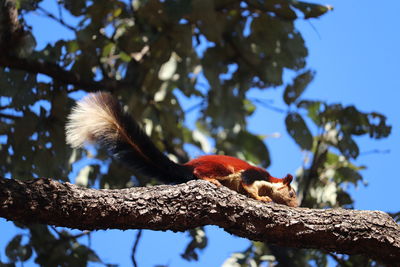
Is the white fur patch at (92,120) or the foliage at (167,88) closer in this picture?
the white fur patch at (92,120)

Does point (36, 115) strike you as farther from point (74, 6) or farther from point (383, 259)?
point (383, 259)

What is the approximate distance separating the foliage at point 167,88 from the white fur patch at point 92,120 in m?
1.22

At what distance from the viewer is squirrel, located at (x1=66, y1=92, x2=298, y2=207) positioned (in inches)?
145

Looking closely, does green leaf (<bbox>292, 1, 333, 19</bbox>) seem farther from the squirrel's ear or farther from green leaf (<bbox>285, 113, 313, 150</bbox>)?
the squirrel's ear

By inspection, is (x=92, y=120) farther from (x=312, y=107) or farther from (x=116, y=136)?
(x=312, y=107)

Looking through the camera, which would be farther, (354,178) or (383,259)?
(354,178)

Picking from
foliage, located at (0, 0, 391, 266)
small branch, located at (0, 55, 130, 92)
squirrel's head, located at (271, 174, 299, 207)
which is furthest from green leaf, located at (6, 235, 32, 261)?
squirrel's head, located at (271, 174, 299, 207)

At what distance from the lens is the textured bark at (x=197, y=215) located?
2578 mm

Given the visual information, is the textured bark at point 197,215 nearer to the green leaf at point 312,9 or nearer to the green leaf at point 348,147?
the green leaf at point 348,147

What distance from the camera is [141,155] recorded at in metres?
3.95

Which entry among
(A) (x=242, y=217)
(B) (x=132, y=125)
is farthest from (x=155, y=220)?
(B) (x=132, y=125)

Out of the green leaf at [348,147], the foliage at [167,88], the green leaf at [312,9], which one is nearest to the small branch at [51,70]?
the foliage at [167,88]

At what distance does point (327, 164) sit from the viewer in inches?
235

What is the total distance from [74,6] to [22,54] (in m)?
0.67
